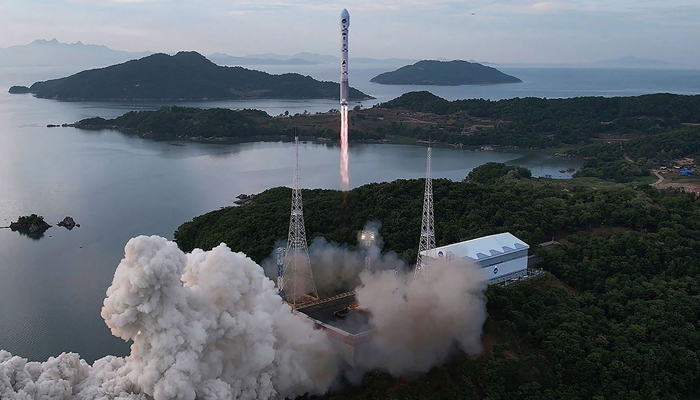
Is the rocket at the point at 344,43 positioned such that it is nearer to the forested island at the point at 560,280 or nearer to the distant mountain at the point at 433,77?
the forested island at the point at 560,280

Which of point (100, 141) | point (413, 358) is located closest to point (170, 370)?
point (413, 358)

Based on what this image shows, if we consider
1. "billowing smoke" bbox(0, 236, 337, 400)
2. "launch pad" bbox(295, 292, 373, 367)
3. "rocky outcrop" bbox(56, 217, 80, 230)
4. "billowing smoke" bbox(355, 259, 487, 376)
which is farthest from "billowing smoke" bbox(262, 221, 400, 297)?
"rocky outcrop" bbox(56, 217, 80, 230)

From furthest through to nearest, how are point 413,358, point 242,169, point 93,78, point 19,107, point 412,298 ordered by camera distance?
point 93,78
point 19,107
point 242,169
point 412,298
point 413,358

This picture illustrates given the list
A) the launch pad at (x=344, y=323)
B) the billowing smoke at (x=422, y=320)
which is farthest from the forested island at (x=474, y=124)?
the launch pad at (x=344, y=323)

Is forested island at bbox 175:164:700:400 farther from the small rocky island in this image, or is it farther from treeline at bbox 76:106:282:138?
treeline at bbox 76:106:282:138

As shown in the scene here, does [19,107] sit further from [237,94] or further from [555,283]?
[555,283]

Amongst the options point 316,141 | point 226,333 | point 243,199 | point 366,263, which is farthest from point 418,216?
point 316,141

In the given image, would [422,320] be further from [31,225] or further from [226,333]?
[31,225]
